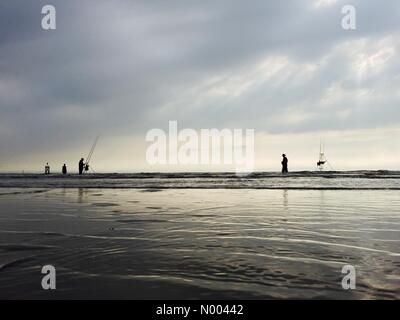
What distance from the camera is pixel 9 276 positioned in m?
3.78

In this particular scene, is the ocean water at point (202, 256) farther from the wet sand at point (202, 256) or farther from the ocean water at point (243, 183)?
the ocean water at point (243, 183)

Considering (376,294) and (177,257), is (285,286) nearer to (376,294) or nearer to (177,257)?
(376,294)

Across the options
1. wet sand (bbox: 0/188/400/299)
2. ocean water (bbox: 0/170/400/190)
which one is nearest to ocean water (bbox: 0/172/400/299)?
wet sand (bbox: 0/188/400/299)

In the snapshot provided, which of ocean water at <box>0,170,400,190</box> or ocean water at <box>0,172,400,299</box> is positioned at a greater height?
ocean water at <box>0,170,400,190</box>

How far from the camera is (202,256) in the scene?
4.62m

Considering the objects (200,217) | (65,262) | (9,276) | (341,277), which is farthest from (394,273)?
(200,217)

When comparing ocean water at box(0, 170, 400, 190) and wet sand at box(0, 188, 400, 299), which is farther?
ocean water at box(0, 170, 400, 190)

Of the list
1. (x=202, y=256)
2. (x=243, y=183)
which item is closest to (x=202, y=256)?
(x=202, y=256)

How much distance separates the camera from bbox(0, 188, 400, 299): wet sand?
3344mm

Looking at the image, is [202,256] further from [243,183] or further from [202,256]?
[243,183]

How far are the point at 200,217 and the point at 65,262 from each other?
14.1ft

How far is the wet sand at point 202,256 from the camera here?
3344 millimetres

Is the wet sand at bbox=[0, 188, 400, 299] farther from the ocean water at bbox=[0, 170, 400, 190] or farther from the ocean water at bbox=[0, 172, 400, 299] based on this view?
the ocean water at bbox=[0, 170, 400, 190]

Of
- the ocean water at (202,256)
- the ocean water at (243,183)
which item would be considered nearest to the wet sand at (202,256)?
the ocean water at (202,256)
